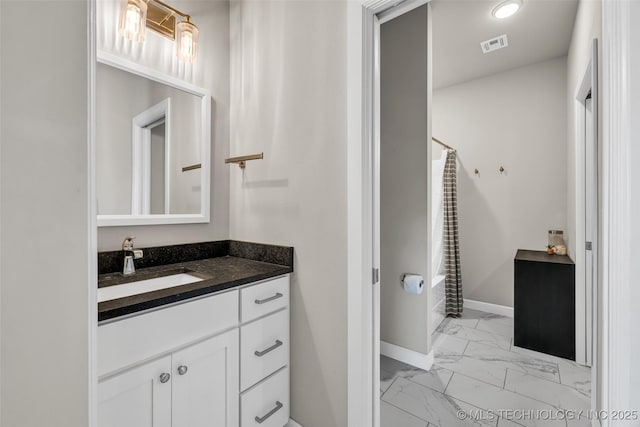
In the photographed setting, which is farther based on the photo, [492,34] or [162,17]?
[492,34]

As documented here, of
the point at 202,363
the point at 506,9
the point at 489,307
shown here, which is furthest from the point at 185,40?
the point at 489,307

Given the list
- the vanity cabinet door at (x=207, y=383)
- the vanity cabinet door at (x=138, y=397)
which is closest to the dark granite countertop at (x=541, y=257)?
the vanity cabinet door at (x=207, y=383)

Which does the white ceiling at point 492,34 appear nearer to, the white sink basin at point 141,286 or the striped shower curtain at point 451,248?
the striped shower curtain at point 451,248

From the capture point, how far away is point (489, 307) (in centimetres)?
341

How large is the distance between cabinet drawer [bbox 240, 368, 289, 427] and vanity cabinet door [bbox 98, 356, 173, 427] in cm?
37

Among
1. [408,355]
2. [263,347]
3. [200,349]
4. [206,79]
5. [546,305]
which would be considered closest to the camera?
[200,349]

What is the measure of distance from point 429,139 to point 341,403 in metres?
1.81

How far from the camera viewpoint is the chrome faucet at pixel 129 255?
1442 mm

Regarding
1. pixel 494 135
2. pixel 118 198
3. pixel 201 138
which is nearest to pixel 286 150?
pixel 201 138

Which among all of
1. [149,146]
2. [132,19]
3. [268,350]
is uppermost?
[132,19]

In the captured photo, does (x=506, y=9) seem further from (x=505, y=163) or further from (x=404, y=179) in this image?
(x=505, y=163)

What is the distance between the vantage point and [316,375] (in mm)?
1475

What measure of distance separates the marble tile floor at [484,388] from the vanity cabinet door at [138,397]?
1.22 meters
